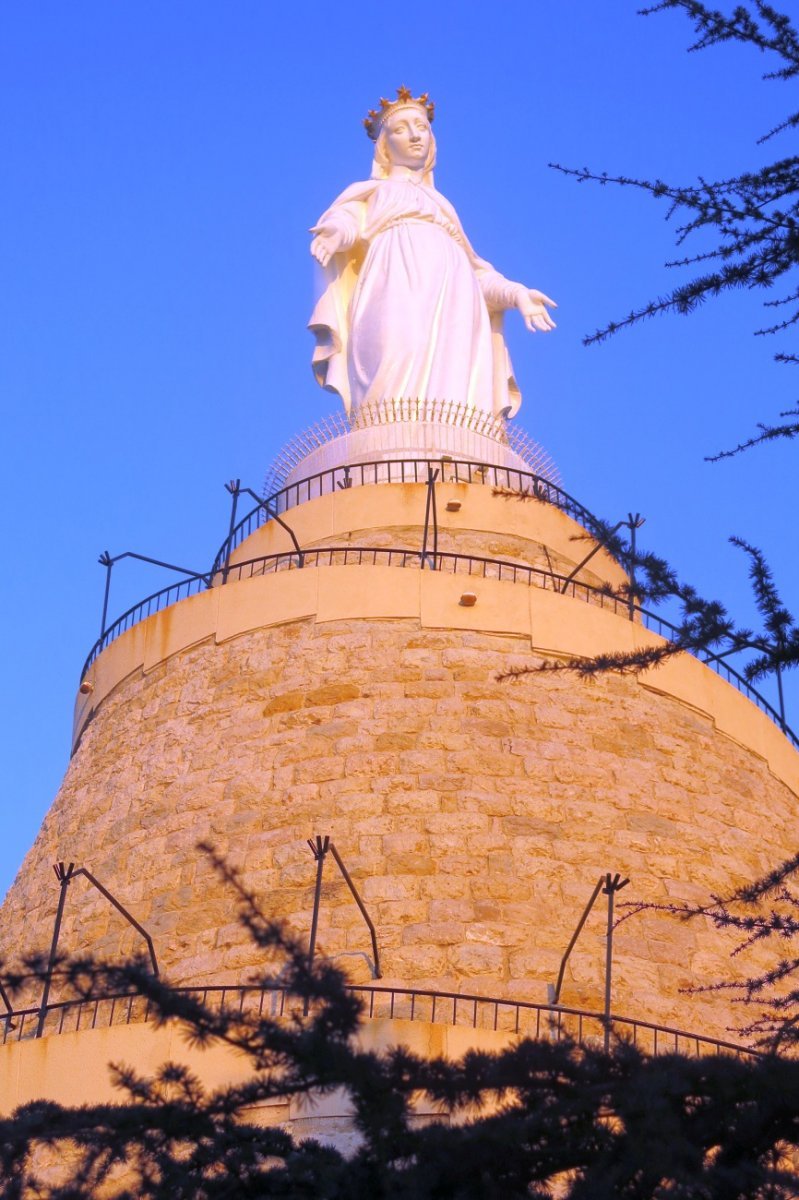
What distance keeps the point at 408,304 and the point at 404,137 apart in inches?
186

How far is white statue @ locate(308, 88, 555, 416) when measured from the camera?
24141 millimetres

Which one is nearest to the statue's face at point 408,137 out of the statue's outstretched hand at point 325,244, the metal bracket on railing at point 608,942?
the statue's outstretched hand at point 325,244

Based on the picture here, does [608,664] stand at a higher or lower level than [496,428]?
lower

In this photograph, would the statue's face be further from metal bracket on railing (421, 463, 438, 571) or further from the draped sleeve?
metal bracket on railing (421, 463, 438, 571)

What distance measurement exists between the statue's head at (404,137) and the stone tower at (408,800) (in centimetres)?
990

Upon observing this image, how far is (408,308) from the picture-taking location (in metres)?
24.6

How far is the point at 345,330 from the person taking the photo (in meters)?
25.3

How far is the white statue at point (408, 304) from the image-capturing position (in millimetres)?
24141

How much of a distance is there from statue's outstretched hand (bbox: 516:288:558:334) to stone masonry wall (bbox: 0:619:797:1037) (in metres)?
9.93

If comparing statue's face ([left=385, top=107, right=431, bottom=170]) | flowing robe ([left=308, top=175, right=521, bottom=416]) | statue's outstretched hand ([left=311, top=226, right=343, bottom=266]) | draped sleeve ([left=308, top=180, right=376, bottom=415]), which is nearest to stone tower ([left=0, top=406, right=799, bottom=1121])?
flowing robe ([left=308, top=175, right=521, bottom=416])

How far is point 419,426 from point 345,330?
3027 mm

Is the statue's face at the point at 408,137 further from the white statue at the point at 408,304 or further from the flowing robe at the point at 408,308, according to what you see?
the flowing robe at the point at 408,308

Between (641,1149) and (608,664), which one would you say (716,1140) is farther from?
(608,664)

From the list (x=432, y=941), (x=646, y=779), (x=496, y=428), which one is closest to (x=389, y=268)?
(x=496, y=428)
